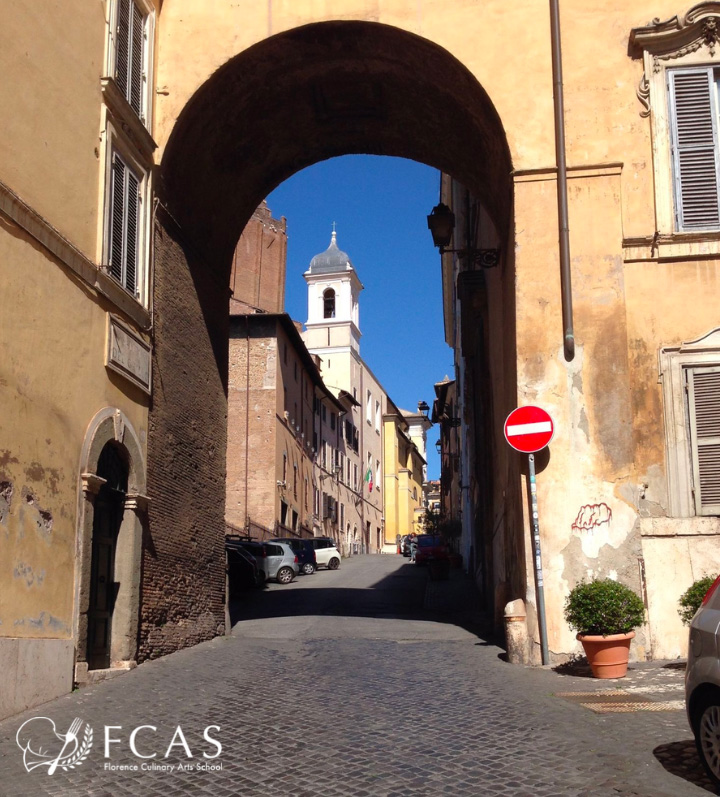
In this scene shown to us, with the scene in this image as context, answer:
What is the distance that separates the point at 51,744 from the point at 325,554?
110ft

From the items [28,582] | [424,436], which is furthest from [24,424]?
[424,436]

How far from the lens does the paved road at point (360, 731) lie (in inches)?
239

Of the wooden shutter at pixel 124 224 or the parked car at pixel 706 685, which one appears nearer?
the parked car at pixel 706 685

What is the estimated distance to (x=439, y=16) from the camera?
523 inches

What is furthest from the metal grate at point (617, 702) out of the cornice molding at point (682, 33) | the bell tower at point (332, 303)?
the bell tower at point (332, 303)

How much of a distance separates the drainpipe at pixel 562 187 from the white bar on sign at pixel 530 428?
0.93m

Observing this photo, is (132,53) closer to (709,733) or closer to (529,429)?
(529,429)

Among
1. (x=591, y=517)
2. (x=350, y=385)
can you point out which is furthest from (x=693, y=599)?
(x=350, y=385)

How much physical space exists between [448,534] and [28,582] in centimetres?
3537

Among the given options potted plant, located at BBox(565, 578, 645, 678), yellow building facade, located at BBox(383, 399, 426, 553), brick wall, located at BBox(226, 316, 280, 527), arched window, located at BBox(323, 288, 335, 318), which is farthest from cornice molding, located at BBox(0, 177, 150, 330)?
yellow building facade, located at BBox(383, 399, 426, 553)

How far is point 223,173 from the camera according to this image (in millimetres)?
15594

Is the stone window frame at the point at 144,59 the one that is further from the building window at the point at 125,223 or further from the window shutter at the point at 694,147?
the window shutter at the point at 694,147

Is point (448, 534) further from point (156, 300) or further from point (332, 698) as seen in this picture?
point (332, 698)

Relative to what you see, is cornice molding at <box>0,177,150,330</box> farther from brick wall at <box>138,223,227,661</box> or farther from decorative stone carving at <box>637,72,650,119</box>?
decorative stone carving at <box>637,72,650,119</box>
